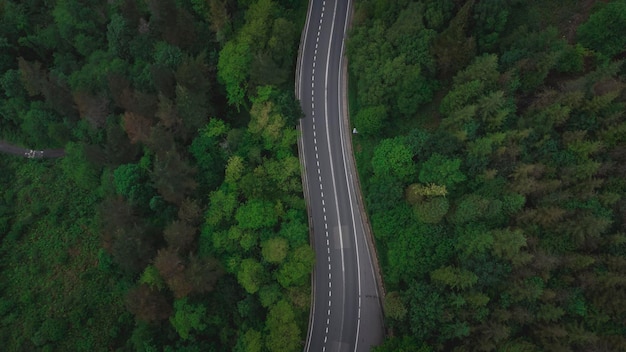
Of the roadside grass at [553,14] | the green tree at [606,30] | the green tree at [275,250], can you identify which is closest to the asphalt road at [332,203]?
the green tree at [275,250]

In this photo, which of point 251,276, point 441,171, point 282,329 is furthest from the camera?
point 251,276

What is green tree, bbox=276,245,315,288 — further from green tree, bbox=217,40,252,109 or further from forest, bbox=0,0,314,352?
green tree, bbox=217,40,252,109

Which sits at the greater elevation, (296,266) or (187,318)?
(296,266)

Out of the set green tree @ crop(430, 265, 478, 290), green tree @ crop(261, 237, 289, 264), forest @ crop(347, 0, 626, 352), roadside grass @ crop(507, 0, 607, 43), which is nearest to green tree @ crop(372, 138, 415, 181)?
forest @ crop(347, 0, 626, 352)

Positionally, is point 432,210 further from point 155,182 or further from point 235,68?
point 155,182

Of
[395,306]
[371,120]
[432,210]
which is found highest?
[371,120]

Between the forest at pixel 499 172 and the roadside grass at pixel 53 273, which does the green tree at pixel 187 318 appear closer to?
the roadside grass at pixel 53 273

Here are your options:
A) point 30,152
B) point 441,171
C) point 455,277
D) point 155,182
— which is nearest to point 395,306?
point 455,277
